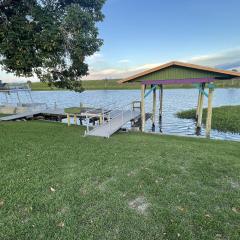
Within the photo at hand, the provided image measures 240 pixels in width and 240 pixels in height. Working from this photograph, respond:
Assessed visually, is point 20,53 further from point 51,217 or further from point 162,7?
point 162,7

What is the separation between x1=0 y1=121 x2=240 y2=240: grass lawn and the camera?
3.88 metres

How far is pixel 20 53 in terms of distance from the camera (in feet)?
32.4

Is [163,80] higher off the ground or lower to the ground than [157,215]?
higher

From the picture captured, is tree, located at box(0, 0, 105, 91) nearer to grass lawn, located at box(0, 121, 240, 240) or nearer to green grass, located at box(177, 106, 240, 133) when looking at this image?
grass lawn, located at box(0, 121, 240, 240)

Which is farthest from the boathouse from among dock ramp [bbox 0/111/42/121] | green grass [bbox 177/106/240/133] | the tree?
dock ramp [bbox 0/111/42/121]

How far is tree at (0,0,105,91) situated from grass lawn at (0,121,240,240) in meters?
4.25

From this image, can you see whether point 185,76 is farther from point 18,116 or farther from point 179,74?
point 18,116

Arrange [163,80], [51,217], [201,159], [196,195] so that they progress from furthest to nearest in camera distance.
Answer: [163,80], [201,159], [196,195], [51,217]

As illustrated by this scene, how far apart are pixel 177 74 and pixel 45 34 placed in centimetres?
844

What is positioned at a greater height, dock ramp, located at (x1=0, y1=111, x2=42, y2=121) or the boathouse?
the boathouse

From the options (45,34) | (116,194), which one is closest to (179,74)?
(45,34)

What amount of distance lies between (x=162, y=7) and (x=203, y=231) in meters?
20.4

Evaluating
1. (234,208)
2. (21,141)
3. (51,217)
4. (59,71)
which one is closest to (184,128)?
(59,71)

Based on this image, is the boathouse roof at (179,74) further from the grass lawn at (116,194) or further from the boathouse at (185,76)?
the grass lawn at (116,194)
